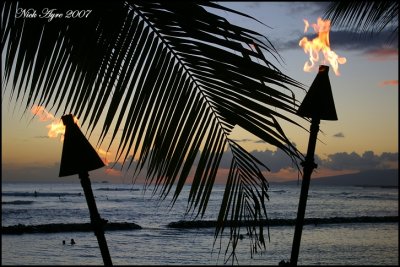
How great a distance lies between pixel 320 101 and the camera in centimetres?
148

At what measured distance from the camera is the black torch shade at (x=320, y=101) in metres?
1.45

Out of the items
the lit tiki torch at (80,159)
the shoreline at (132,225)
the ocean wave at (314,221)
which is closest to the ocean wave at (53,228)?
the shoreline at (132,225)

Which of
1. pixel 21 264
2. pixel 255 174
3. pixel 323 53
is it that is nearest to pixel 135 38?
pixel 255 174

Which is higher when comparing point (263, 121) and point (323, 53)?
point (323, 53)

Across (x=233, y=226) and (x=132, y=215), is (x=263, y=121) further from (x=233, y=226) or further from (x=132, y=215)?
(x=132, y=215)

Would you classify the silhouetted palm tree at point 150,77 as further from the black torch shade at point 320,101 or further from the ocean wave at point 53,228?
the ocean wave at point 53,228

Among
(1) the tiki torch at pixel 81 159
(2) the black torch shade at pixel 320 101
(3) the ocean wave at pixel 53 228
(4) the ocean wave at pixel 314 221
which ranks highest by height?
(2) the black torch shade at pixel 320 101

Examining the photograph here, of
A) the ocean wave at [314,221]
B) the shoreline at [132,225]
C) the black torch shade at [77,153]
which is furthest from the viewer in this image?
the ocean wave at [314,221]

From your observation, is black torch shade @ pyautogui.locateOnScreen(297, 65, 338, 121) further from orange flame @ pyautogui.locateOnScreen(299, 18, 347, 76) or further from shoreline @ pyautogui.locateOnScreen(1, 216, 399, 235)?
shoreline @ pyautogui.locateOnScreen(1, 216, 399, 235)

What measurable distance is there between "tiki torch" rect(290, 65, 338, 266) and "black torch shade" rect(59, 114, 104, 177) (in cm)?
67

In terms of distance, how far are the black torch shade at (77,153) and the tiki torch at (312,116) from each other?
666 mm

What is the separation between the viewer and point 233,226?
128 cm

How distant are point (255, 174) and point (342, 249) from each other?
29.5m

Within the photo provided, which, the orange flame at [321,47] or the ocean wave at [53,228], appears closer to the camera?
the orange flame at [321,47]
